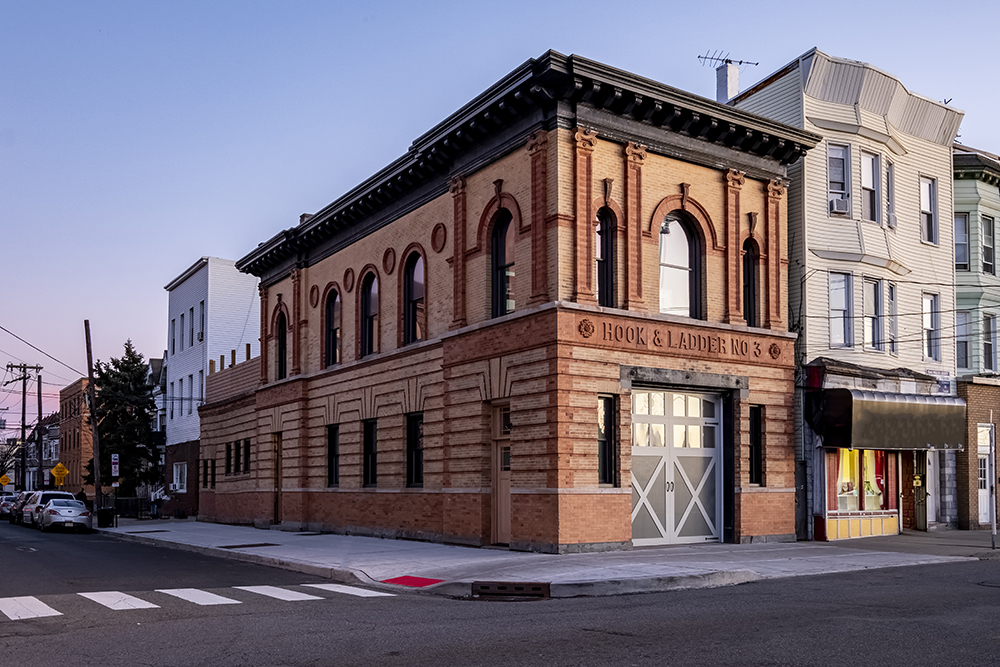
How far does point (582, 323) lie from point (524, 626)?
10175 millimetres

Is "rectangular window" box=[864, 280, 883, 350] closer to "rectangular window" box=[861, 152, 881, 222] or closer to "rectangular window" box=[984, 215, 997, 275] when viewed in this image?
"rectangular window" box=[861, 152, 881, 222]

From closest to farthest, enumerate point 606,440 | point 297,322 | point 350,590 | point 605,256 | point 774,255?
point 350,590, point 606,440, point 605,256, point 774,255, point 297,322

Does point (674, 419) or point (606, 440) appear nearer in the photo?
point (606, 440)

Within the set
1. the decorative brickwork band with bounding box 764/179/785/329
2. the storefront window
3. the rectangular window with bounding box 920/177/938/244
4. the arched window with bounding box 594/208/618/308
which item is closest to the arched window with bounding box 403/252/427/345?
the arched window with bounding box 594/208/618/308

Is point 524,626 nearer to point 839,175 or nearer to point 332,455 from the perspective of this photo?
point 839,175

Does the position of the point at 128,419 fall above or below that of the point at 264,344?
below

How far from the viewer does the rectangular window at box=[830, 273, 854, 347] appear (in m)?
25.8

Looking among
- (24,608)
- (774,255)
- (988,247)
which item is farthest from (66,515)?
(988,247)

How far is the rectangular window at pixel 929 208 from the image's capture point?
95.2ft

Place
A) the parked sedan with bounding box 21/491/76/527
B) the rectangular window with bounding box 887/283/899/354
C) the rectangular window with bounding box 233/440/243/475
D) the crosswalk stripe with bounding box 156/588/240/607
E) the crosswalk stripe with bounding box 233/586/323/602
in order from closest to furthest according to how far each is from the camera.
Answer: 1. the crosswalk stripe with bounding box 156/588/240/607
2. the crosswalk stripe with bounding box 233/586/323/602
3. the rectangular window with bounding box 887/283/899/354
4. the rectangular window with bounding box 233/440/243/475
5. the parked sedan with bounding box 21/491/76/527

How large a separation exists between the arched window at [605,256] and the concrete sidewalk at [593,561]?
215 inches

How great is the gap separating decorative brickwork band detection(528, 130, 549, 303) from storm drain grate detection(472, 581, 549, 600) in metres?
7.33

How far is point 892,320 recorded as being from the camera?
1076 inches

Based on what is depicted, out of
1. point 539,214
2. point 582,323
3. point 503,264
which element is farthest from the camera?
point 503,264
